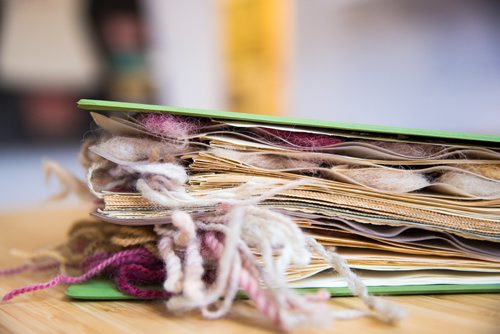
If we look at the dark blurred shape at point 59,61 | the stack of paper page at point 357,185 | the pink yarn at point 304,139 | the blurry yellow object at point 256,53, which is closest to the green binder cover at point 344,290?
the stack of paper page at point 357,185

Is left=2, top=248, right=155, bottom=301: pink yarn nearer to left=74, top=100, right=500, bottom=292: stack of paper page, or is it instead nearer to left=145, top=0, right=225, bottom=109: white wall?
left=74, top=100, right=500, bottom=292: stack of paper page

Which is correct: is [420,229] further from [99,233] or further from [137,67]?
[137,67]


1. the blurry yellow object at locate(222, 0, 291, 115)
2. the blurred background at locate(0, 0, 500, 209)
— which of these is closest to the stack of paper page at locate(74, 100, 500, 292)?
the blurred background at locate(0, 0, 500, 209)

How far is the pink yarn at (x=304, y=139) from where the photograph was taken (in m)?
0.34

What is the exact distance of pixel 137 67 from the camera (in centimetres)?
198

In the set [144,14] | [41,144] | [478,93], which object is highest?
[144,14]

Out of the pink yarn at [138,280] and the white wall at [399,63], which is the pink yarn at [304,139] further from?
the white wall at [399,63]

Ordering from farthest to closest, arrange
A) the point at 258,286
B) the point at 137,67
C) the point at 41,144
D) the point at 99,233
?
A: the point at 137,67
the point at 41,144
the point at 99,233
the point at 258,286

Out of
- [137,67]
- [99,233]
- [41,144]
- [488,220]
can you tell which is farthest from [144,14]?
[488,220]

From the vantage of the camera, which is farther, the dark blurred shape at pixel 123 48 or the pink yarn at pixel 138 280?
the dark blurred shape at pixel 123 48

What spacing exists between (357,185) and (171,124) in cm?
15

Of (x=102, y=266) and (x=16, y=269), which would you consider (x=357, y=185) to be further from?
(x=16, y=269)

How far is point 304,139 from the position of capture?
344 millimetres

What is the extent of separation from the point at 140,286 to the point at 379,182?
7.7 inches
